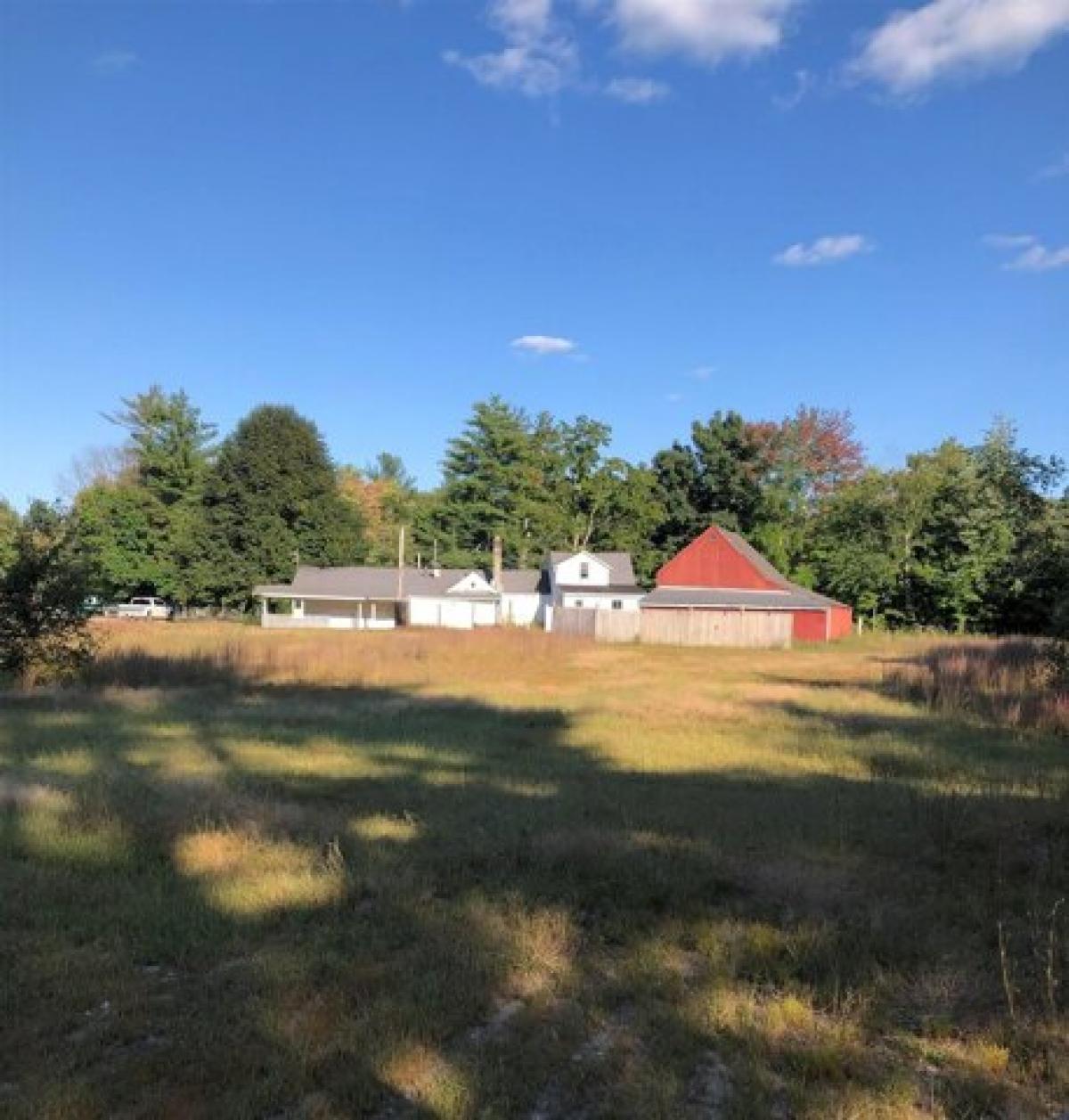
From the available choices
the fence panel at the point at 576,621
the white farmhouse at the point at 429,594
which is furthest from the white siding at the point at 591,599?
the fence panel at the point at 576,621

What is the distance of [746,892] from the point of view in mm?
6027

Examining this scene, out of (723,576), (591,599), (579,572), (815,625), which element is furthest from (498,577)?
(815,625)

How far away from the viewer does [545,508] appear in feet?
244

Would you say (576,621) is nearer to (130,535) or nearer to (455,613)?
(455,613)

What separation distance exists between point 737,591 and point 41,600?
142 ft

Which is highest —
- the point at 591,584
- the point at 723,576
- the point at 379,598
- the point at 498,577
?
the point at 723,576

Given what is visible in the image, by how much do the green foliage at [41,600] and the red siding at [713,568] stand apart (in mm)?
42952

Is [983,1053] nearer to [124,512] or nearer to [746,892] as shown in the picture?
[746,892]

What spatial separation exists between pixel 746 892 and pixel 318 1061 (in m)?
3.08

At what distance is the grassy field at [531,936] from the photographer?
370 cm

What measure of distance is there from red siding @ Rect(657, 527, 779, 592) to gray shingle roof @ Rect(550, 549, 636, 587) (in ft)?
11.6

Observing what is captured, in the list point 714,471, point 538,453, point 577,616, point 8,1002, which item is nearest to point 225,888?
point 8,1002

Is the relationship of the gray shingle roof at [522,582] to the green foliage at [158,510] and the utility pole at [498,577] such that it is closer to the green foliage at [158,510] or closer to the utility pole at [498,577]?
the utility pole at [498,577]

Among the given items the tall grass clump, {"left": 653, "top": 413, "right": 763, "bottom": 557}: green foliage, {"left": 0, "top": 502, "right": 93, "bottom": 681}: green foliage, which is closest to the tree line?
{"left": 653, "top": 413, "right": 763, "bottom": 557}: green foliage
